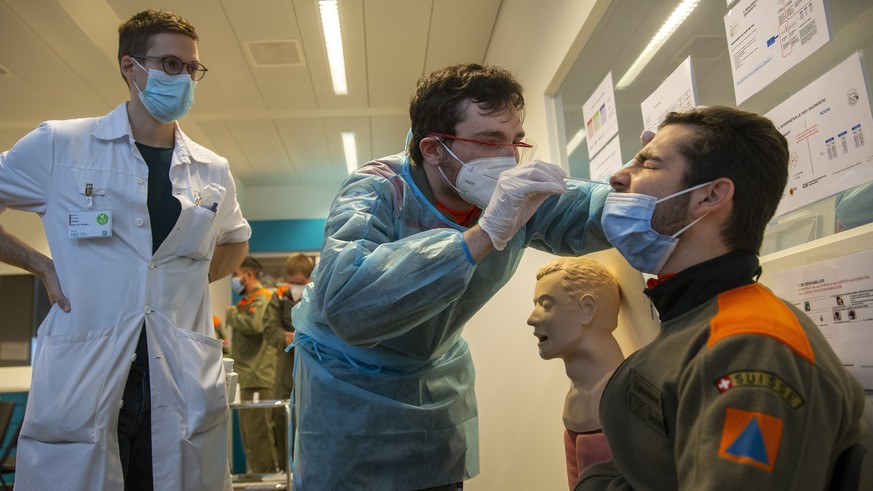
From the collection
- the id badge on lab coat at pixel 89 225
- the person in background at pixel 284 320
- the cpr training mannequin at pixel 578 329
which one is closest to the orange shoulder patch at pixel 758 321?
the cpr training mannequin at pixel 578 329

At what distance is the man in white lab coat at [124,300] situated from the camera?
173cm

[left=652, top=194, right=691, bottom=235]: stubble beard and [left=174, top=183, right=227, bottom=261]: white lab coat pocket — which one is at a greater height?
[left=174, top=183, right=227, bottom=261]: white lab coat pocket

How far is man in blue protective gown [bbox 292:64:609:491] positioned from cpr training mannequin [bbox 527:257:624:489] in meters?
0.20

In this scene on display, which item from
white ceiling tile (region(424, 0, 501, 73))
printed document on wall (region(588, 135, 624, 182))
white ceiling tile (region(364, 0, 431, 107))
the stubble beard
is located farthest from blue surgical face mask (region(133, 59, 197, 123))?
white ceiling tile (region(424, 0, 501, 73))

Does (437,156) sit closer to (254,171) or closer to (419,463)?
(419,463)

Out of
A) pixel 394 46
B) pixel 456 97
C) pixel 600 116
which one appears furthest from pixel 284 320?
pixel 456 97

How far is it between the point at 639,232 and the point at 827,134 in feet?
1.33

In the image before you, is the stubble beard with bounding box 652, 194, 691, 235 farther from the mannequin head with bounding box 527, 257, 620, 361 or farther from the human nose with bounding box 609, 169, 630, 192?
the mannequin head with bounding box 527, 257, 620, 361

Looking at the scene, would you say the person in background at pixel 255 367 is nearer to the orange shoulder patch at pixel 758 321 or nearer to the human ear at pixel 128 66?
the human ear at pixel 128 66

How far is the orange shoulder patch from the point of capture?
2.98ft

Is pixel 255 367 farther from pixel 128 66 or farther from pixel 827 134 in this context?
pixel 827 134

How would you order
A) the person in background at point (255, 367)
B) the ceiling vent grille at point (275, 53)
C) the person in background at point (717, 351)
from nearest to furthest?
the person in background at point (717, 351) < the ceiling vent grille at point (275, 53) < the person in background at point (255, 367)

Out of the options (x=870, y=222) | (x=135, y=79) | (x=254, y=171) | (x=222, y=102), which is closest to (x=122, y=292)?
(x=135, y=79)

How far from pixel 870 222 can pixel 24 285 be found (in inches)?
332
